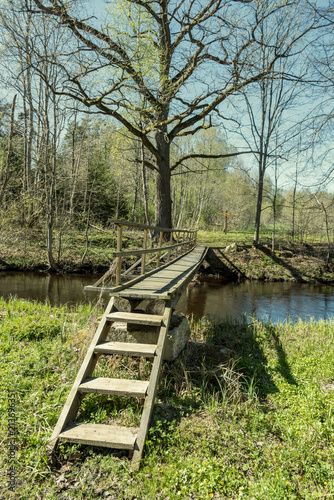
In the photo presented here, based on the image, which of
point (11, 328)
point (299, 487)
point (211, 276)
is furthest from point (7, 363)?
point (211, 276)

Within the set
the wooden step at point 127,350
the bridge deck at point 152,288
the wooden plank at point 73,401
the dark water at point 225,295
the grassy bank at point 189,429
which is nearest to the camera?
the grassy bank at point 189,429

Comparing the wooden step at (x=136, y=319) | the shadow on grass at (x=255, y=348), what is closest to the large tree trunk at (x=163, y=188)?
the shadow on grass at (x=255, y=348)

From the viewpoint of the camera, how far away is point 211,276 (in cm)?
1780

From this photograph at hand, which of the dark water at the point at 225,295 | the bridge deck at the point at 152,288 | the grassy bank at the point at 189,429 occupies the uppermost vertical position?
the bridge deck at the point at 152,288

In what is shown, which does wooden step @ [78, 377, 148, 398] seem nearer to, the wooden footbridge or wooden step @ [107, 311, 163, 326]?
the wooden footbridge

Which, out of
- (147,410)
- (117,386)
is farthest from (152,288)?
(147,410)

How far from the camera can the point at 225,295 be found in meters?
13.6

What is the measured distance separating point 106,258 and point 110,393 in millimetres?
14242

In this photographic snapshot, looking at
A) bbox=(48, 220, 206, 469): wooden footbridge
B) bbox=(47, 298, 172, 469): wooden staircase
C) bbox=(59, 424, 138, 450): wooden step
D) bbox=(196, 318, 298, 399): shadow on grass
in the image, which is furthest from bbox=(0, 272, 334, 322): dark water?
bbox=(59, 424, 138, 450): wooden step

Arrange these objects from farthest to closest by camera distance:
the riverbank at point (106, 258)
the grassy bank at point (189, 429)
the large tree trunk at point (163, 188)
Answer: the riverbank at point (106, 258)
the large tree trunk at point (163, 188)
the grassy bank at point (189, 429)

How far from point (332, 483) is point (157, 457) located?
61.0 inches

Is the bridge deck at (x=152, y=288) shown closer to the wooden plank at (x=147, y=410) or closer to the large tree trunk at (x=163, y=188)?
the wooden plank at (x=147, y=410)

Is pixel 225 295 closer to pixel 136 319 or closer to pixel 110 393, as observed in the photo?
pixel 136 319

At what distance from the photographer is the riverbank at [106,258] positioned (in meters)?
16.5
